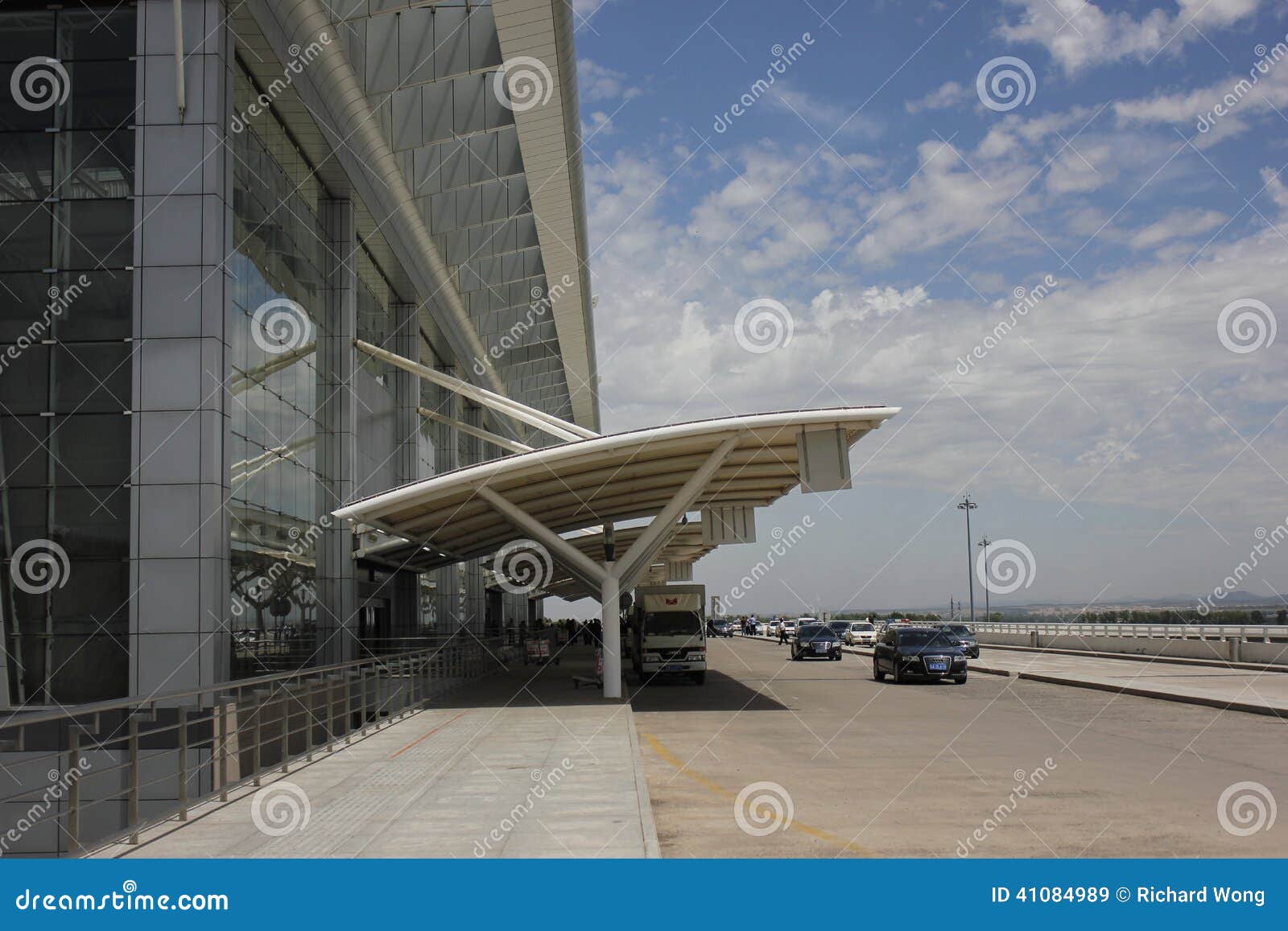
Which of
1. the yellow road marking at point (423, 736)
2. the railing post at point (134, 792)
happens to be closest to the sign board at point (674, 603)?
the yellow road marking at point (423, 736)

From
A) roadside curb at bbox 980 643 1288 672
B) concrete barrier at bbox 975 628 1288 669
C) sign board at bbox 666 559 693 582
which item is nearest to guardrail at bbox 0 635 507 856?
roadside curb at bbox 980 643 1288 672

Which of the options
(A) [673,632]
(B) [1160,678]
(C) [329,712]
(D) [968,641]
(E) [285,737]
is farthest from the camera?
(D) [968,641]

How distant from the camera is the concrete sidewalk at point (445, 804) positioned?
29.9 ft

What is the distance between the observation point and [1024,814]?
1081 centimetres

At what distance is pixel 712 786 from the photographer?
13039 mm

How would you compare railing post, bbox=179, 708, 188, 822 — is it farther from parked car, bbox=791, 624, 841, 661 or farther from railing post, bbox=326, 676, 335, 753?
parked car, bbox=791, 624, 841, 661

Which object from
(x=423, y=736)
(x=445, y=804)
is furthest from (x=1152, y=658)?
(x=445, y=804)

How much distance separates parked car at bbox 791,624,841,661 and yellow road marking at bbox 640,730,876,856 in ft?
96.5

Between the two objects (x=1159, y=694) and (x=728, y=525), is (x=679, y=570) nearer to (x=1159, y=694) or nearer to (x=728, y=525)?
(x=728, y=525)

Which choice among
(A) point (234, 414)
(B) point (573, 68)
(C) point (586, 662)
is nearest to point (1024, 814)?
(A) point (234, 414)

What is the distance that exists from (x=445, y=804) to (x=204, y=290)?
1215 centimetres

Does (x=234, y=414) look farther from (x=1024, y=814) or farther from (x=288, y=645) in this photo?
(x=1024, y=814)

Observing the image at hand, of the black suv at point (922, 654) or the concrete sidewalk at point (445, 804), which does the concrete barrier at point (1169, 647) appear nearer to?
the black suv at point (922, 654)

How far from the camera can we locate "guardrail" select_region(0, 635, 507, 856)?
988cm
